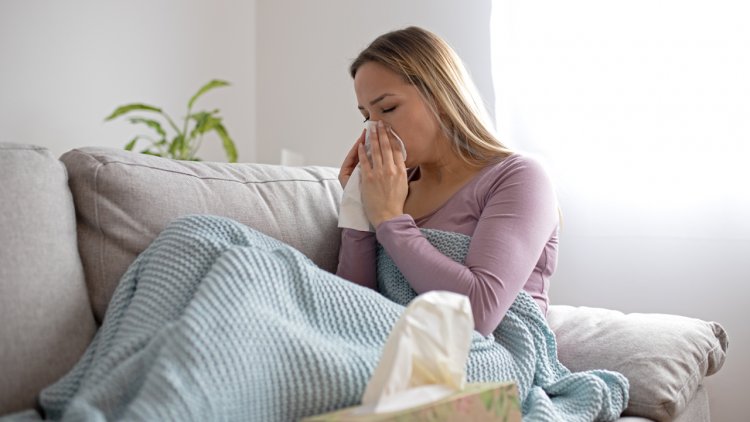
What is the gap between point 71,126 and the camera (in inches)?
104

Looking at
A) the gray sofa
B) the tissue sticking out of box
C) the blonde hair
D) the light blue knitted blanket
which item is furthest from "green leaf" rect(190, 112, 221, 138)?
the tissue sticking out of box

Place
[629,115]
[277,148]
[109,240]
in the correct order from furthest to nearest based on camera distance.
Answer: [277,148] < [629,115] < [109,240]

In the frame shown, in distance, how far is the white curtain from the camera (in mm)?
1932

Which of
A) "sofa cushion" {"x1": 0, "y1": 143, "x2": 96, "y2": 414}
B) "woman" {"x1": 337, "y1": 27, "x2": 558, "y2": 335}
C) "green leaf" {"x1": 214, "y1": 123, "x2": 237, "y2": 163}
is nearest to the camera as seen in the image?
"sofa cushion" {"x1": 0, "y1": 143, "x2": 96, "y2": 414}

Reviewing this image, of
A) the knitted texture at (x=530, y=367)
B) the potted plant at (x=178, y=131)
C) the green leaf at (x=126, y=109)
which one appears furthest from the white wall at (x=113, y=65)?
the knitted texture at (x=530, y=367)

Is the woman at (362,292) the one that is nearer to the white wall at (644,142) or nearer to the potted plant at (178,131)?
the white wall at (644,142)

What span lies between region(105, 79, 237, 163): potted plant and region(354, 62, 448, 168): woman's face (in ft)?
4.26

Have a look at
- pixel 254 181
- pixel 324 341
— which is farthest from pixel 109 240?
pixel 324 341

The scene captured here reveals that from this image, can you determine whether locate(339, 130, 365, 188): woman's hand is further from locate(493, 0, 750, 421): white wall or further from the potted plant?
the potted plant

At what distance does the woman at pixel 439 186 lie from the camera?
1231 millimetres

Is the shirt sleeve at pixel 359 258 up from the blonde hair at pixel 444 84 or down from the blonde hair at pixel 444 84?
down

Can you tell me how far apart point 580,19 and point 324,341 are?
5.06 ft

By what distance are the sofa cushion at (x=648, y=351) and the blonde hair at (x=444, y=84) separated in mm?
372

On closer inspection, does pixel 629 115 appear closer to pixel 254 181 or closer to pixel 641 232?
pixel 641 232
